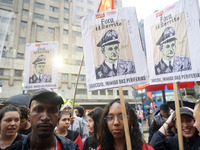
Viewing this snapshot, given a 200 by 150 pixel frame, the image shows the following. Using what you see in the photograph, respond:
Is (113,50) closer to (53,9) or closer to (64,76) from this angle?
(64,76)

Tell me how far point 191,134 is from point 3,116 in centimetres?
289

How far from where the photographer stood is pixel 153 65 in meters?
2.73

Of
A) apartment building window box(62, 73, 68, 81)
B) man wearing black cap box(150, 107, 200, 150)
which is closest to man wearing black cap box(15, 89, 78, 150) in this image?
man wearing black cap box(150, 107, 200, 150)

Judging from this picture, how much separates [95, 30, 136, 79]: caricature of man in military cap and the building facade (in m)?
25.6

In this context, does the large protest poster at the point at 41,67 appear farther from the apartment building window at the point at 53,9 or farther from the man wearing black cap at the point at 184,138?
the apartment building window at the point at 53,9

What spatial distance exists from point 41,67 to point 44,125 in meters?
3.06

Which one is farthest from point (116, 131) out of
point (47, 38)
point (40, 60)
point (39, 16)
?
point (39, 16)

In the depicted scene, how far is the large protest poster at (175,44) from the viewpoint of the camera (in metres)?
2.42

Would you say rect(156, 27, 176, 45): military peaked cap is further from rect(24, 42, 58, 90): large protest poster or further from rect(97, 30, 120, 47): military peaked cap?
rect(24, 42, 58, 90): large protest poster

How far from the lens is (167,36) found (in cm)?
263

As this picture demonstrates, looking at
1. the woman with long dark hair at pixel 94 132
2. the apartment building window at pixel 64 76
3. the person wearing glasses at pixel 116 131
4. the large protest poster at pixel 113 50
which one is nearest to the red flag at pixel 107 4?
the large protest poster at pixel 113 50

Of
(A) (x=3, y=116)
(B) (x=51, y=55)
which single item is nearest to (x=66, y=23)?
(B) (x=51, y=55)

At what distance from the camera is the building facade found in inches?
990

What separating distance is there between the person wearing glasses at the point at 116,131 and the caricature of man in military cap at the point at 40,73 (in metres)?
2.69
